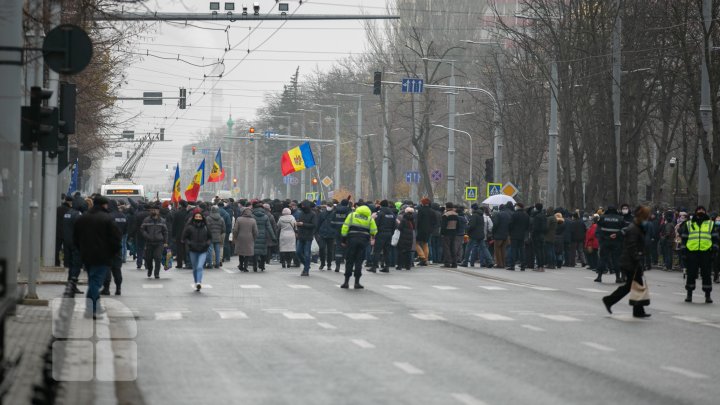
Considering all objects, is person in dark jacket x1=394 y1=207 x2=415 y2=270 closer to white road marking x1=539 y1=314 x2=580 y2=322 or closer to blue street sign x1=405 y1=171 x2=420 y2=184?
white road marking x1=539 y1=314 x2=580 y2=322

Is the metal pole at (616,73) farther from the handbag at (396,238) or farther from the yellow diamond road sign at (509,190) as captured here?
the handbag at (396,238)

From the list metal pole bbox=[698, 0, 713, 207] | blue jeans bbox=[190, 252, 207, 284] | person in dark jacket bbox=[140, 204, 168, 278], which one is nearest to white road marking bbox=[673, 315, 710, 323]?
blue jeans bbox=[190, 252, 207, 284]

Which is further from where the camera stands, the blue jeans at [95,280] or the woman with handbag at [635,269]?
the woman with handbag at [635,269]

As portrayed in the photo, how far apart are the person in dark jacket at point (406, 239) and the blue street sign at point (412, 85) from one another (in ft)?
65.0

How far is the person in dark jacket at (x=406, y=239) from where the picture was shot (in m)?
35.2

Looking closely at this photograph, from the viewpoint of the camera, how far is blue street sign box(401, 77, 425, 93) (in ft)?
181

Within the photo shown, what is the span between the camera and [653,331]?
18.7 metres

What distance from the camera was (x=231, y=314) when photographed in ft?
66.9

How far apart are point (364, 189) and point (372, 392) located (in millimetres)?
102822

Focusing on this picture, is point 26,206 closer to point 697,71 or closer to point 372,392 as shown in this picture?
point 372,392

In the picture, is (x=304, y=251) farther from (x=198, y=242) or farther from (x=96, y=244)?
(x=96, y=244)

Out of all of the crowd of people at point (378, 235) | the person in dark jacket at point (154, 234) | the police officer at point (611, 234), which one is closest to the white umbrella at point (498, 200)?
the crowd of people at point (378, 235)

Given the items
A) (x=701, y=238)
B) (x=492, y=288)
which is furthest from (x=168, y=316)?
(x=701, y=238)

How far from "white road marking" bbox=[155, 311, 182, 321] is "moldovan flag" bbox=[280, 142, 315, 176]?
111 ft
